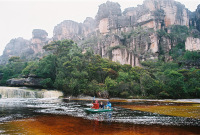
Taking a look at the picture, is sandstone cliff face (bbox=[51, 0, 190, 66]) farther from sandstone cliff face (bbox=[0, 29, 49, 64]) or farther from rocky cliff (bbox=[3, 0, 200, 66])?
sandstone cliff face (bbox=[0, 29, 49, 64])

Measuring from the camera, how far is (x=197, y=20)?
95188 millimetres

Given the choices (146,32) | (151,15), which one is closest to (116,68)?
(146,32)

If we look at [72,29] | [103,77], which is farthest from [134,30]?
[72,29]

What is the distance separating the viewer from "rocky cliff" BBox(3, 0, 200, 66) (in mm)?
75044

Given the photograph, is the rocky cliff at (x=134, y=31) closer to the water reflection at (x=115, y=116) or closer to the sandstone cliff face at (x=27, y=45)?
the sandstone cliff face at (x=27, y=45)

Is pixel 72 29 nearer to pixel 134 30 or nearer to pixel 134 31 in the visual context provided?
pixel 134 30

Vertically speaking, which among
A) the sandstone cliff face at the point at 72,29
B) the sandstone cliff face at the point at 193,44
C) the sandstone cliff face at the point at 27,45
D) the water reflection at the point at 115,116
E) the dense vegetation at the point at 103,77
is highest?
the sandstone cliff face at the point at 72,29

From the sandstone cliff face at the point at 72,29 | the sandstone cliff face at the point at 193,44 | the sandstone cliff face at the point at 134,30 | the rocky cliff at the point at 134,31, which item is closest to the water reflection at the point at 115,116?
the rocky cliff at the point at 134,31

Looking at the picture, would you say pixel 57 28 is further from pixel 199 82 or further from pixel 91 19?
pixel 199 82

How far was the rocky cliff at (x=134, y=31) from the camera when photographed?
75044 millimetres

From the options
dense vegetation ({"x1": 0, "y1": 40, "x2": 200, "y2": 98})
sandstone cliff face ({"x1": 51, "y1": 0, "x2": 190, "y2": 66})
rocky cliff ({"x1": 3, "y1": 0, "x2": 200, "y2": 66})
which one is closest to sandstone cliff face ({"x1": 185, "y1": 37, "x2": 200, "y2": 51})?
rocky cliff ({"x1": 3, "y1": 0, "x2": 200, "y2": 66})

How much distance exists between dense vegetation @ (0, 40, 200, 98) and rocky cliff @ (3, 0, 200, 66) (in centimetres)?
1640

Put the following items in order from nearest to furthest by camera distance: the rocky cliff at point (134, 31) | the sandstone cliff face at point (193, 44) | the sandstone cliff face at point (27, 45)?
the sandstone cliff face at point (193, 44)
the rocky cliff at point (134, 31)
the sandstone cliff face at point (27, 45)

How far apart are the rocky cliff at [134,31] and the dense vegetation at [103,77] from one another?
16.4 meters
